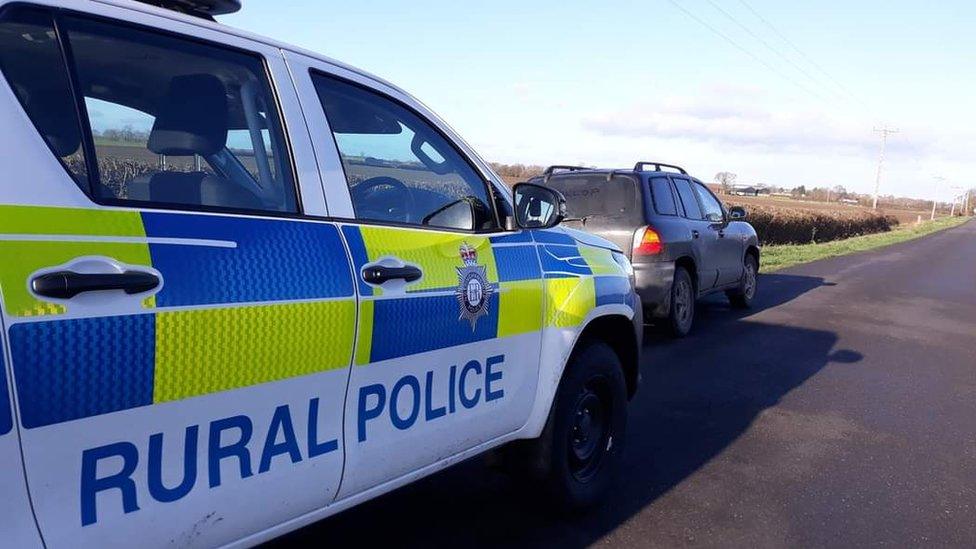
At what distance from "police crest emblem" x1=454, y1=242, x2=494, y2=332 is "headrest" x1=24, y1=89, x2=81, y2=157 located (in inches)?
54.9

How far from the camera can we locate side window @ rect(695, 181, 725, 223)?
31.7 ft

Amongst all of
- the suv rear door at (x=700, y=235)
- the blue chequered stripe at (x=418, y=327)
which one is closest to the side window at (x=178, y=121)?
the blue chequered stripe at (x=418, y=327)

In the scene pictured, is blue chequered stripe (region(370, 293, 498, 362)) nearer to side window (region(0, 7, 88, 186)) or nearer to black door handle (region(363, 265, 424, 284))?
black door handle (region(363, 265, 424, 284))

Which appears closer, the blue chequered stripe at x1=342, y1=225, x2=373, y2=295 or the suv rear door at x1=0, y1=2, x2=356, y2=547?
the suv rear door at x1=0, y1=2, x2=356, y2=547

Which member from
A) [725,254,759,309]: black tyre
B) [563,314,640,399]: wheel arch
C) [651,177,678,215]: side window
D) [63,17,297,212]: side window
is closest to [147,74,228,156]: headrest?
[63,17,297,212]: side window

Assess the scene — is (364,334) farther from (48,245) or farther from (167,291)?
(48,245)

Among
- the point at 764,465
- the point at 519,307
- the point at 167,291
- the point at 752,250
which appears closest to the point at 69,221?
the point at 167,291

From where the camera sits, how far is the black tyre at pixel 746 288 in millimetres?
10841

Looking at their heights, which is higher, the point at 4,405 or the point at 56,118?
the point at 56,118

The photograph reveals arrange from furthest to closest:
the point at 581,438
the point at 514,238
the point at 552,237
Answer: the point at 581,438 → the point at 552,237 → the point at 514,238

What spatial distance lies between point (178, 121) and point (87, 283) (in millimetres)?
839

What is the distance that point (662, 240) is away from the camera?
807 cm

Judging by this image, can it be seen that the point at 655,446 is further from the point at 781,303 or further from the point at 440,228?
the point at 781,303

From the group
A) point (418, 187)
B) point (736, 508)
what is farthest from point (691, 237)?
point (418, 187)
